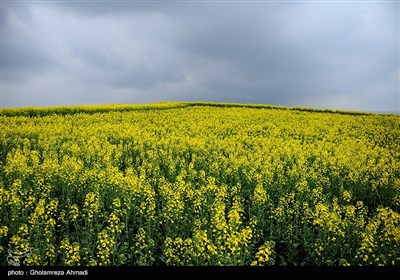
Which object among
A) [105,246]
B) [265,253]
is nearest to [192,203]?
[265,253]

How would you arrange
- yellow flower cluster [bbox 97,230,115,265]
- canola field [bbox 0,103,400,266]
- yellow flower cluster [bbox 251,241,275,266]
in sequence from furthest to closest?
canola field [bbox 0,103,400,266]
yellow flower cluster [bbox 97,230,115,265]
yellow flower cluster [bbox 251,241,275,266]

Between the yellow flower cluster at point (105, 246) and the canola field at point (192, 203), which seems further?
the canola field at point (192, 203)

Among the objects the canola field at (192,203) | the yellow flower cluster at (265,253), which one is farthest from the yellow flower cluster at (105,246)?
the yellow flower cluster at (265,253)

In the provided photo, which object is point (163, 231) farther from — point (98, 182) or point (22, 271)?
point (22, 271)

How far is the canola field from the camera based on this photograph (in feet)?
24.8

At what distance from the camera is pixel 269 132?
2659cm

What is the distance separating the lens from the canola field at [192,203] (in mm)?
7565

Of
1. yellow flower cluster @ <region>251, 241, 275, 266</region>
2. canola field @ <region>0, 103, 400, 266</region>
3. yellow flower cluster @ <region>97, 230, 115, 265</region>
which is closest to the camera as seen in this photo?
Result: yellow flower cluster @ <region>251, 241, 275, 266</region>

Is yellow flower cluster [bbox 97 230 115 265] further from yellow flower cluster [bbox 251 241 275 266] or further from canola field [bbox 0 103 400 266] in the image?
yellow flower cluster [bbox 251 241 275 266]

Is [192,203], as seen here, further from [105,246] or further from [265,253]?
[105,246]

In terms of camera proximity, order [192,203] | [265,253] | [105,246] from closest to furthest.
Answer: [105,246] → [265,253] → [192,203]

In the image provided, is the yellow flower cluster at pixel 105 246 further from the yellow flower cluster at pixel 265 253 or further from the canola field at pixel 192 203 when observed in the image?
the yellow flower cluster at pixel 265 253

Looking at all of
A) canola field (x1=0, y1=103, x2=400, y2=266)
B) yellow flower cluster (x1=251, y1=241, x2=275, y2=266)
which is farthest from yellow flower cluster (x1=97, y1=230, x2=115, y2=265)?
yellow flower cluster (x1=251, y1=241, x2=275, y2=266)

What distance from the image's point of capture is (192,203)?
10633mm
